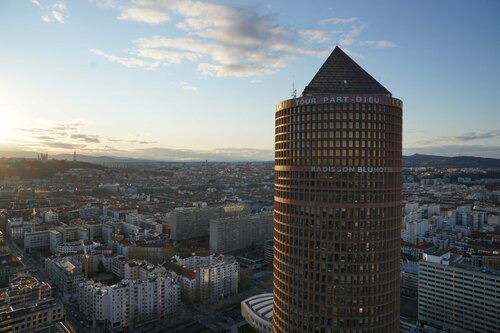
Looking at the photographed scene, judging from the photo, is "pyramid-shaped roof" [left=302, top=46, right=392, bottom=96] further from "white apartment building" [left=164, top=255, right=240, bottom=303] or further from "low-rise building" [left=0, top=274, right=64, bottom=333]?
"white apartment building" [left=164, top=255, right=240, bottom=303]

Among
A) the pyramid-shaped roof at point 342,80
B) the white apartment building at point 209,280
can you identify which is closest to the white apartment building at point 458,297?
the white apartment building at point 209,280

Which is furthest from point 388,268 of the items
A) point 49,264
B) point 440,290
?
point 49,264

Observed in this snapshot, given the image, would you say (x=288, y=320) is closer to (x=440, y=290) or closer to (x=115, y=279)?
(x=440, y=290)

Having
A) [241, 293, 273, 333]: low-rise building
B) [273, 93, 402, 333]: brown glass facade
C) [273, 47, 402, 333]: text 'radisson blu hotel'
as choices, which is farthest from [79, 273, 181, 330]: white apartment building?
[273, 93, 402, 333]: brown glass facade

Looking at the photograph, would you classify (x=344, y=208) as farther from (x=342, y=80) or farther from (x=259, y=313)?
(x=259, y=313)

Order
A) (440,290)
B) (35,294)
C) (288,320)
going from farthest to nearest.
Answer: (440,290)
(35,294)
(288,320)

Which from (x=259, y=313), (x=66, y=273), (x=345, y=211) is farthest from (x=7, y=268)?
(x=345, y=211)

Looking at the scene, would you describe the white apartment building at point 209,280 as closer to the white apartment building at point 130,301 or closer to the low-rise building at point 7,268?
the white apartment building at point 130,301
